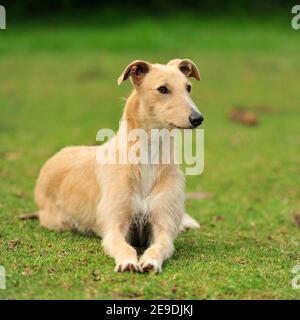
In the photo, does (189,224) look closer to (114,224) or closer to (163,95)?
(114,224)

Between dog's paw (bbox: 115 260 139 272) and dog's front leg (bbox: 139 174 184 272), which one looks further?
dog's front leg (bbox: 139 174 184 272)

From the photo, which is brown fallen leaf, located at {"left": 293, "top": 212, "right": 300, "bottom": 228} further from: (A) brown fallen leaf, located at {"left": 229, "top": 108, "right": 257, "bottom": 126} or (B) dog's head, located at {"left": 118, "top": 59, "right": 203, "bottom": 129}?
(A) brown fallen leaf, located at {"left": 229, "top": 108, "right": 257, "bottom": 126}

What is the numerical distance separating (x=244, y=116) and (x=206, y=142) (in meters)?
2.89

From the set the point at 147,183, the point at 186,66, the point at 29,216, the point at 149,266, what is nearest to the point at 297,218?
the point at 186,66

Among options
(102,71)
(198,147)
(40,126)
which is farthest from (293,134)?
(102,71)

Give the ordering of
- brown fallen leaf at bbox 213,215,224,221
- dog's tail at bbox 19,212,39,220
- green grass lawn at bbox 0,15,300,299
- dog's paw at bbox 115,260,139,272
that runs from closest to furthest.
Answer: green grass lawn at bbox 0,15,300,299 → dog's paw at bbox 115,260,139,272 → dog's tail at bbox 19,212,39,220 → brown fallen leaf at bbox 213,215,224,221

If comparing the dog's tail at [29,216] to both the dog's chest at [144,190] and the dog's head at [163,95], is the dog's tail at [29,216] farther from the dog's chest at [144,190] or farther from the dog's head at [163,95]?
the dog's head at [163,95]

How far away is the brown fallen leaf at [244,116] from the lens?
1903cm

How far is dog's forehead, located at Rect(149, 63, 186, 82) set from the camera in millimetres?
7852

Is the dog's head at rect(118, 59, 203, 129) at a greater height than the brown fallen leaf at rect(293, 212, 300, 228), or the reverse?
the dog's head at rect(118, 59, 203, 129)

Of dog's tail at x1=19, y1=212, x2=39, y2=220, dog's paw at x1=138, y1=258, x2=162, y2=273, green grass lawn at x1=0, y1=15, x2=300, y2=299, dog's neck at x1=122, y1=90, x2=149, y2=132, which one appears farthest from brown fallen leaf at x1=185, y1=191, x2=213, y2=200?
dog's paw at x1=138, y1=258, x2=162, y2=273

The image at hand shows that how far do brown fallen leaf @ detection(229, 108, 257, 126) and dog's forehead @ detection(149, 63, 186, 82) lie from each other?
11.1m

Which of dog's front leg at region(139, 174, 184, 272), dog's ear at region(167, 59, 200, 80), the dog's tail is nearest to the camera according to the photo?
dog's front leg at region(139, 174, 184, 272)

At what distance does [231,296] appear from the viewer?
6.38 metres
